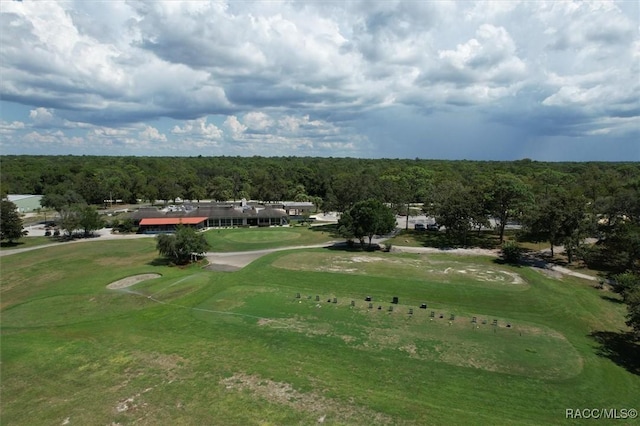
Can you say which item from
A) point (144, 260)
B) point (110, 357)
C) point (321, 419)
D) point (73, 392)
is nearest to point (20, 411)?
point (73, 392)

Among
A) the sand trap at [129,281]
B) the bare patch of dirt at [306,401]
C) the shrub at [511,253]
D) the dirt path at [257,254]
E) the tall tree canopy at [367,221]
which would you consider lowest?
the sand trap at [129,281]

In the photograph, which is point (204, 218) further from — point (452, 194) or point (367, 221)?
point (452, 194)

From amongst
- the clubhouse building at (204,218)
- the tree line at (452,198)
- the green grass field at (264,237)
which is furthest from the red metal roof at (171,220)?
the tree line at (452,198)

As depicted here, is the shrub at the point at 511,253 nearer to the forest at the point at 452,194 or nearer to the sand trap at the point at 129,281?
the forest at the point at 452,194

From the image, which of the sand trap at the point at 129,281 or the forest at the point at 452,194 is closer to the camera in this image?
the sand trap at the point at 129,281

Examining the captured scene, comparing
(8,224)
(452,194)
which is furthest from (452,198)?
(8,224)

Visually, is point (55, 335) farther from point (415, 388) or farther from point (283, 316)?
point (415, 388)

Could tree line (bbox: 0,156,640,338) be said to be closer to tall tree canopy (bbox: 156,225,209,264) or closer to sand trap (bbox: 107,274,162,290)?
tall tree canopy (bbox: 156,225,209,264)

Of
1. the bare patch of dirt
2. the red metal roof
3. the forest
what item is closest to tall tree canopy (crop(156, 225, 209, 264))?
the red metal roof
